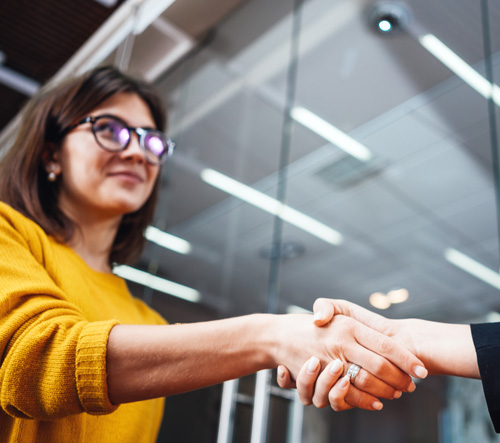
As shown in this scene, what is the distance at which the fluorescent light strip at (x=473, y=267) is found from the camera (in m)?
1.55

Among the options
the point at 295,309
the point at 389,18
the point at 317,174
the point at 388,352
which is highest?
the point at 389,18

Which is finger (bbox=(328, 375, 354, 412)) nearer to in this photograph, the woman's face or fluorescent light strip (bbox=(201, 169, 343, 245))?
the woman's face

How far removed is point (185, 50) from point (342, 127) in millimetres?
1139

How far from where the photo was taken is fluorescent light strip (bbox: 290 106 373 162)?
2.25 m

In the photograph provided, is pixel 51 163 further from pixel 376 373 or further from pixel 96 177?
pixel 376 373

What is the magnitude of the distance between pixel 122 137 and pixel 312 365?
0.89m

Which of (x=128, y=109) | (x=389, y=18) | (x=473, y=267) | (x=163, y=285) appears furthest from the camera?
(x=163, y=285)

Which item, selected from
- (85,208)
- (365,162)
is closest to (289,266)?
(365,162)

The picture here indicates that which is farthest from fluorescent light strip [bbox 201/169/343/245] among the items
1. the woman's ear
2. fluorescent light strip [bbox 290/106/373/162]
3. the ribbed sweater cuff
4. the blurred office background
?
the ribbed sweater cuff

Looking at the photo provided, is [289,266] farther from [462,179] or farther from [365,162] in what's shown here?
[462,179]

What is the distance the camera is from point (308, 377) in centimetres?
93

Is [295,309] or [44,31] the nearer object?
[295,309]

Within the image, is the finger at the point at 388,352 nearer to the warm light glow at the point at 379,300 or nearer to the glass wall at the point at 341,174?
the glass wall at the point at 341,174

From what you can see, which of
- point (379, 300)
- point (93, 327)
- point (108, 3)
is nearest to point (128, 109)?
point (93, 327)
